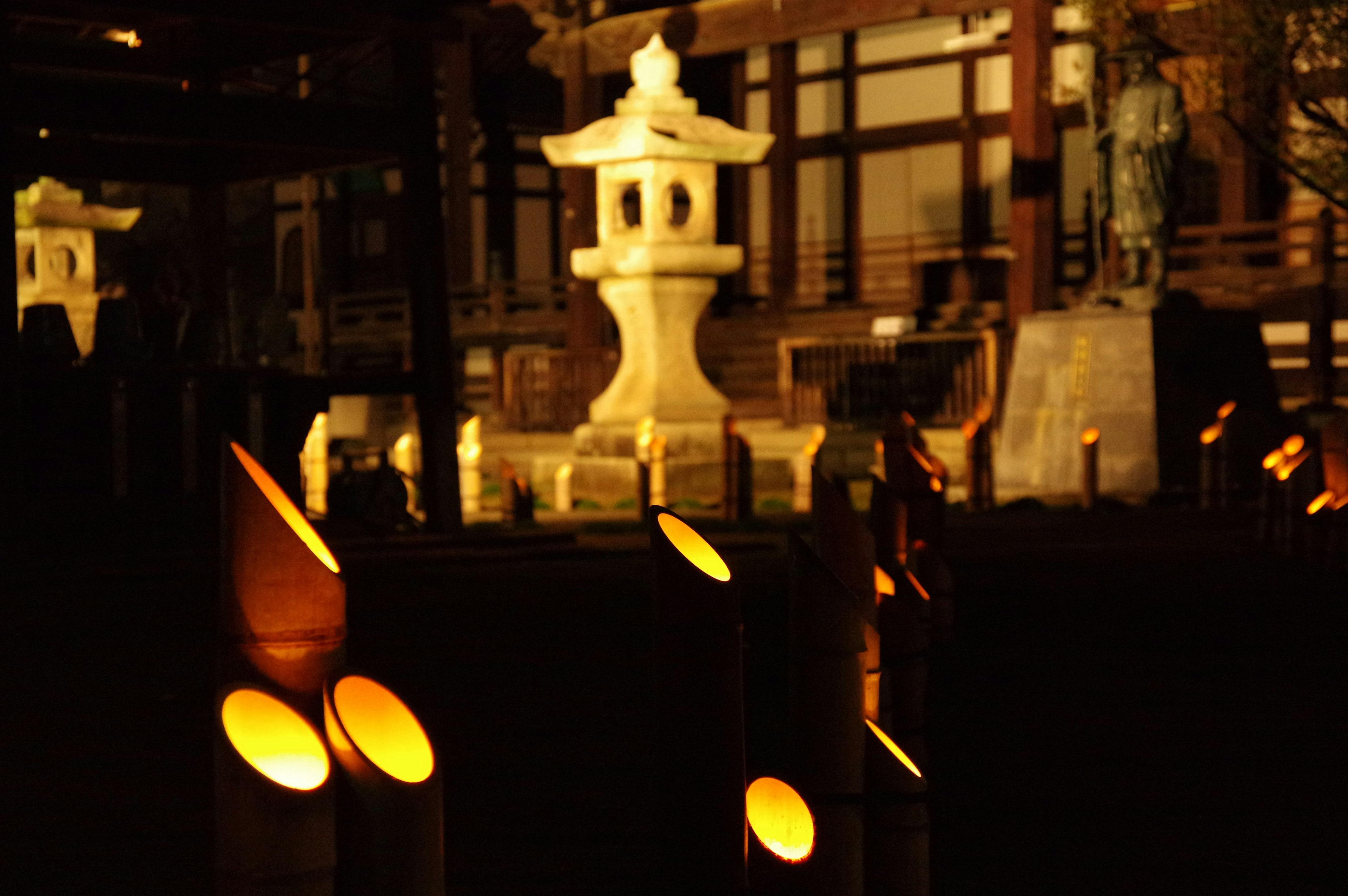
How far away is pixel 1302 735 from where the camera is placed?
160 inches

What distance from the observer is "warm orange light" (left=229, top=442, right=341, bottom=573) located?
7.18ft

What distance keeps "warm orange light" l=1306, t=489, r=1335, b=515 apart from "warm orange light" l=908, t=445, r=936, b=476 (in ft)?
7.43

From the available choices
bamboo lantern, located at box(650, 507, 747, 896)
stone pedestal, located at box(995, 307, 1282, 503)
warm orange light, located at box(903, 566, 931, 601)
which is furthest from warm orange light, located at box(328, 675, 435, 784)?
stone pedestal, located at box(995, 307, 1282, 503)

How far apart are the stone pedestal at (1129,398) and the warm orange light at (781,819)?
33.5ft

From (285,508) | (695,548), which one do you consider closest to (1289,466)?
(695,548)

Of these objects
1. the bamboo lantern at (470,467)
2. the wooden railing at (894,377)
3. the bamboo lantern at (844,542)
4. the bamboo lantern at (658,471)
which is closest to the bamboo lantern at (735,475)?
the bamboo lantern at (658,471)

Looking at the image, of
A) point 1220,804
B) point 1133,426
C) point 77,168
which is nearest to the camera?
point 1220,804

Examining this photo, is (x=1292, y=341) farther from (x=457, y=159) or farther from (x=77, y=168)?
(x=77, y=168)

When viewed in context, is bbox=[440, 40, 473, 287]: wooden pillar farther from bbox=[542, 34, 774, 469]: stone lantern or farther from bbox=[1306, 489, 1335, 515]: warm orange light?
bbox=[1306, 489, 1335, 515]: warm orange light

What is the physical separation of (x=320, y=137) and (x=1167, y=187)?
7200 millimetres

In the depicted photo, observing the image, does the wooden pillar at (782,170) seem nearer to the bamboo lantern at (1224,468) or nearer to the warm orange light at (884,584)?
the bamboo lantern at (1224,468)

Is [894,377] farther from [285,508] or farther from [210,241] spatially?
[285,508]

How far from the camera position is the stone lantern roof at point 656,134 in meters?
13.4

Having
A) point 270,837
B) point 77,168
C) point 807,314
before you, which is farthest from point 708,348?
point 270,837
